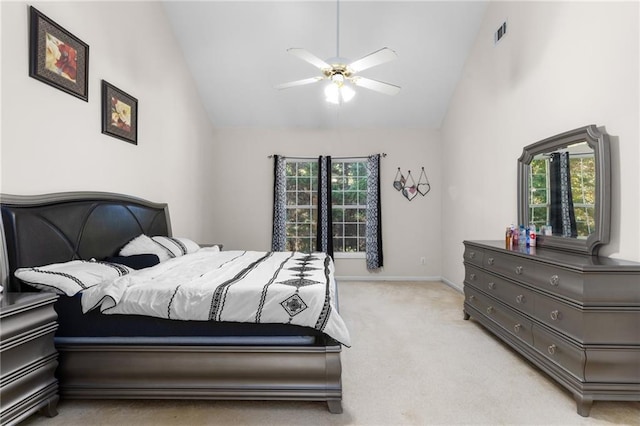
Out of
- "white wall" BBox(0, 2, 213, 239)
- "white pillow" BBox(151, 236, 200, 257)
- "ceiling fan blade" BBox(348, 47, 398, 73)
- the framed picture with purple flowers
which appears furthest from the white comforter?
"ceiling fan blade" BBox(348, 47, 398, 73)

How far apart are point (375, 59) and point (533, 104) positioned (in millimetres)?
1584

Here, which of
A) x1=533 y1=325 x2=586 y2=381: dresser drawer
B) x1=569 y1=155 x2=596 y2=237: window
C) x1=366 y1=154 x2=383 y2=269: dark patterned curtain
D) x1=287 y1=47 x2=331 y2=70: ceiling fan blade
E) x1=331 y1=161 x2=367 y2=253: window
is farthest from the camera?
x1=331 y1=161 x2=367 y2=253: window

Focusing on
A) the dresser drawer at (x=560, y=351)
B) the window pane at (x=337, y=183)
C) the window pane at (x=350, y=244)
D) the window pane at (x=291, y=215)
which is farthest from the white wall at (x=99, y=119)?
the dresser drawer at (x=560, y=351)

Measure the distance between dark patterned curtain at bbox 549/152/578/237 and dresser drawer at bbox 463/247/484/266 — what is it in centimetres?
64

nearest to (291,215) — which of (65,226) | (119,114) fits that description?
(119,114)

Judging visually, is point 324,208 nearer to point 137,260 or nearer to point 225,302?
point 137,260

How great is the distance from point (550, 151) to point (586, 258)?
1063mm

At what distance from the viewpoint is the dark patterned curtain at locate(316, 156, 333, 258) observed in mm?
5723

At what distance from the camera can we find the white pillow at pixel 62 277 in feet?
6.48

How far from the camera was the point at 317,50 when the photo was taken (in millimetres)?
4504

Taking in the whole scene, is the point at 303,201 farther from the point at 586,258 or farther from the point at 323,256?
the point at 586,258

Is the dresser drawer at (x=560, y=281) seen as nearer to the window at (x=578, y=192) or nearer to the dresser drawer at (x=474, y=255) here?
the window at (x=578, y=192)

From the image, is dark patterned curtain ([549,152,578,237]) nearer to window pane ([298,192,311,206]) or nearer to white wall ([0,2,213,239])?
window pane ([298,192,311,206])

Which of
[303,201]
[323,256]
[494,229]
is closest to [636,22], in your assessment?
[494,229]
